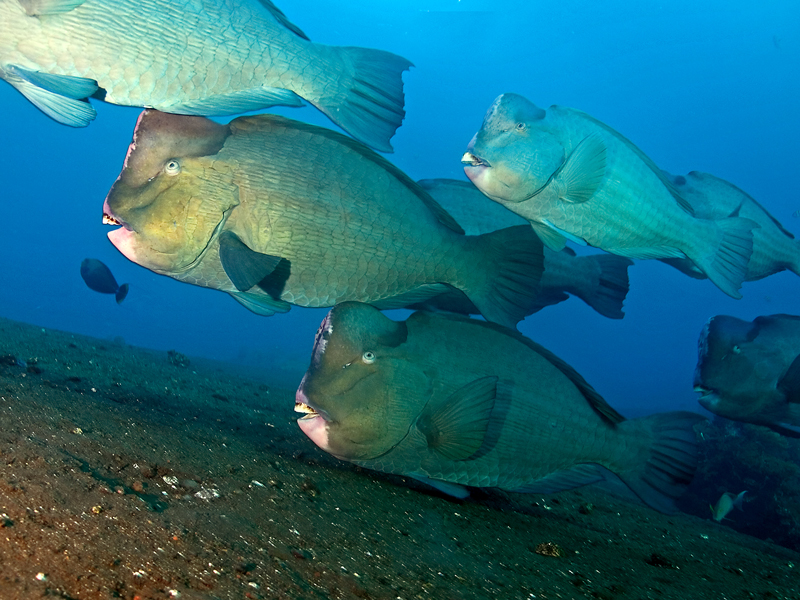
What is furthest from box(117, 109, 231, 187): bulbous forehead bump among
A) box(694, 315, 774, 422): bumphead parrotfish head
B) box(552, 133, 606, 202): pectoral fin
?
box(694, 315, 774, 422): bumphead parrotfish head

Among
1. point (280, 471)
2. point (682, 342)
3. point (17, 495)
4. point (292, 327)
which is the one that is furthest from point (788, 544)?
point (682, 342)

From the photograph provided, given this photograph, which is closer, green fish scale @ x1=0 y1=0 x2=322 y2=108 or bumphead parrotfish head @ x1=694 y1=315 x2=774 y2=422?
green fish scale @ x1=0 y1=0 x2=322 y2=108

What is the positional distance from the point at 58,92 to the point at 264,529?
1.95 meters

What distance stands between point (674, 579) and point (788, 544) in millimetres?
4887

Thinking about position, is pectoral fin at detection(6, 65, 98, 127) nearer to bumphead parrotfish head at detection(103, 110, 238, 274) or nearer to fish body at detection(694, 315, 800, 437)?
bumphead parrotfish head at detection(103, 110, 238, 274)

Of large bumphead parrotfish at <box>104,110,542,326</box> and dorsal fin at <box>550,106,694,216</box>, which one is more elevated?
dorsal fin at <box>550,106,694,216</box>

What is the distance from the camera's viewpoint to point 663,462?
7.91ft

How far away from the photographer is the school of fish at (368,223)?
1.95 metres

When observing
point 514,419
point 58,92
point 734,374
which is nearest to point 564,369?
point 514,419

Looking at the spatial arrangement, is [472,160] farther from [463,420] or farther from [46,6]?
[46,6]

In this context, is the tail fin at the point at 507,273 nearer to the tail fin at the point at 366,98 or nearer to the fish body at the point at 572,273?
the tail fin at the point at 366,98

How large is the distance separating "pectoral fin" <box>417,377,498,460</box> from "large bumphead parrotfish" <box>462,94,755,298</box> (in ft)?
2.92

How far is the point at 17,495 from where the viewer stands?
121 centimetres

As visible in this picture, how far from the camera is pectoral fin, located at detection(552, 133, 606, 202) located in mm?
2242
